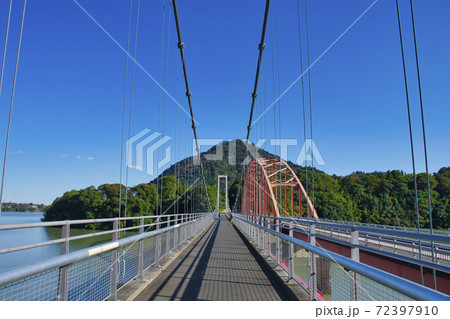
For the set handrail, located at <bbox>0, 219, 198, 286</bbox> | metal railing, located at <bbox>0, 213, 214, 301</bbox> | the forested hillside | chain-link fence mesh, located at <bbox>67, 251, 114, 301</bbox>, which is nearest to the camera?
handrail, located at <bbox>0, 219, 198, 286</bbox>

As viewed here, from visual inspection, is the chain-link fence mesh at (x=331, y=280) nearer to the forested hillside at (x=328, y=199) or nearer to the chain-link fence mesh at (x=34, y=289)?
the chain-link fence mesh at (x=34, y=289)

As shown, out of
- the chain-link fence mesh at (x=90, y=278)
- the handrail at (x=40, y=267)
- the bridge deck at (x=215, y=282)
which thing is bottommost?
the bridge deck at (x=215, y=282)

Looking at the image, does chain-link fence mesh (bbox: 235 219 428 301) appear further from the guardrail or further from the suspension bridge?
the guardrail

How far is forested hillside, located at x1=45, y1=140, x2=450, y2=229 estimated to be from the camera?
2645 cm

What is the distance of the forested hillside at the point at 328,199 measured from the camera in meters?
26.5

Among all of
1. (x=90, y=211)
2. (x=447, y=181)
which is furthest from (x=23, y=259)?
(x=447, y=181)

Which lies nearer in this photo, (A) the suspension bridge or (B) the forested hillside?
(A) the suspension bridge

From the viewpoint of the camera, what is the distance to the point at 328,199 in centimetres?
5053

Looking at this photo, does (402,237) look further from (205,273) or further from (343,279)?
(205,273)

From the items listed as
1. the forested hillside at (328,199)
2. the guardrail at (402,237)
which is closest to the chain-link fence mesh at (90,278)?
the guardrail at (402,237)

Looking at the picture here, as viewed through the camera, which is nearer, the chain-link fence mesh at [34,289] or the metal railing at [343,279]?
the metal railing at [343,279]

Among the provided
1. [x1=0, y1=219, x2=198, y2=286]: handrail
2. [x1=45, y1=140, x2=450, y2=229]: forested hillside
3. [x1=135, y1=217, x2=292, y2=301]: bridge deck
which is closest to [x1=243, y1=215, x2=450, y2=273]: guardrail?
[x1=135, y1=217, x2=292, y2=301]: bridge deck
